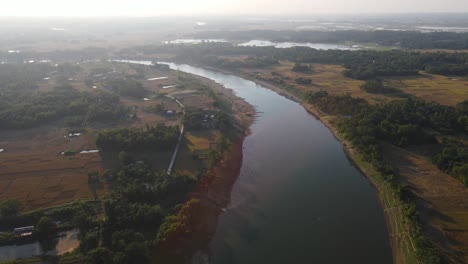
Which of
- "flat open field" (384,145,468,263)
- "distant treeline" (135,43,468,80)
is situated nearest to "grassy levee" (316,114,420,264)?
"flat open field" (384,145,468,263)

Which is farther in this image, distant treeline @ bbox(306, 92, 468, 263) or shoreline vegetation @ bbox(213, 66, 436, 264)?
distant treeline @ bbox(306, 92, 468, 263)

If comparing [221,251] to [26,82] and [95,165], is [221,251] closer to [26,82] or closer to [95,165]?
[95,165]

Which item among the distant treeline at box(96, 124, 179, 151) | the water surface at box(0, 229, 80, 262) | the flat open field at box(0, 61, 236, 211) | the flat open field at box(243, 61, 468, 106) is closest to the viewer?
the water surface at box(0, 229, 80, 262)

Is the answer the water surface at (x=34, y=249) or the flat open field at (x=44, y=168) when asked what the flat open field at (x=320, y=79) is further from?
the water surface at (x=34, y=249)

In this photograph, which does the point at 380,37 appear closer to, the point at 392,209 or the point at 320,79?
the point at 320,79

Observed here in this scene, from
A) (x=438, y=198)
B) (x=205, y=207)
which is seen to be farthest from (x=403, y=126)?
(x=205, y=207)

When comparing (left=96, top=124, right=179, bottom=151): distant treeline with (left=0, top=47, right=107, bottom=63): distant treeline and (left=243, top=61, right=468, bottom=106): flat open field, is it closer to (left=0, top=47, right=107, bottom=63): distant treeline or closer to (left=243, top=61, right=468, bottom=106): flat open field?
(left=243, top=61, right=468, bottom=106): flat open field

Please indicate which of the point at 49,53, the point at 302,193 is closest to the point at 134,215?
the point at 302,193
